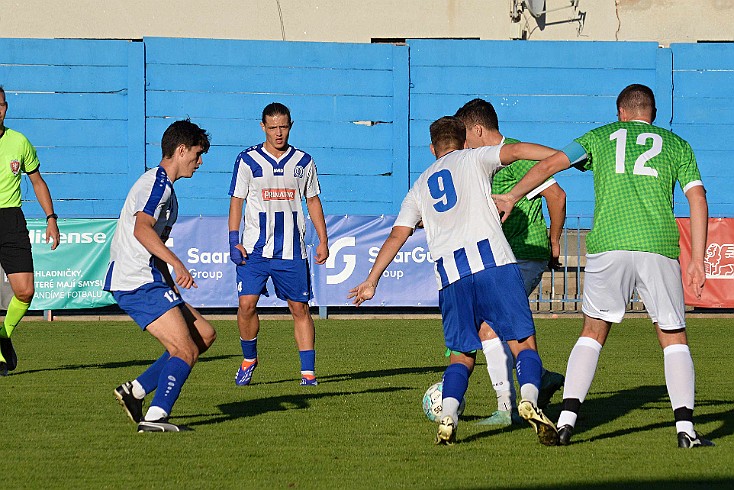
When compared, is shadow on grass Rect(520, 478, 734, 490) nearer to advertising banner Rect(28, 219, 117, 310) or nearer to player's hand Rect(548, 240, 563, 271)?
player's hand Rect(548, 240, 563, 271)

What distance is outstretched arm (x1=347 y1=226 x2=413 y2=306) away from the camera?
6.95 metres

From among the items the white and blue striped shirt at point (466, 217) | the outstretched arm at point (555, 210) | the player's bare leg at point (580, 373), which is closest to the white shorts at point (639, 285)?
the player's bare leg at point (580, 373)

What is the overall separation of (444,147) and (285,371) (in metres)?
4.31

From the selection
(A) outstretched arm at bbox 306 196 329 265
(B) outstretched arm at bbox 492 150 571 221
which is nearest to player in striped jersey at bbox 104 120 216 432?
(B) outstretched arm at bbox 492 150 571 221

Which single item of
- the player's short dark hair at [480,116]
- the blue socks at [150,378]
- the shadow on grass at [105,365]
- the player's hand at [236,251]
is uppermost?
the player's short dark hair at [480,116]

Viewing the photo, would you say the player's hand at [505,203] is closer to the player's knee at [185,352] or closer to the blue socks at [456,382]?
the blue socks at [456,382]

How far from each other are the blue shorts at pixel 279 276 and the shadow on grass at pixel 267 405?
3.44 ft

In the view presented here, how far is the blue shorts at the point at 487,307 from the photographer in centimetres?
680

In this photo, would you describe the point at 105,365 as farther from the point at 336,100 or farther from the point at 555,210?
the point at 336,100

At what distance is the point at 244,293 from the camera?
33.3 feet

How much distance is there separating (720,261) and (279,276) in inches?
372

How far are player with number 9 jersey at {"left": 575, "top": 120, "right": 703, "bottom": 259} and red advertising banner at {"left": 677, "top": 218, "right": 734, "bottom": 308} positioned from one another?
36.3 ft

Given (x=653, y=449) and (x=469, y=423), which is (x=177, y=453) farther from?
(x=653, y=449)

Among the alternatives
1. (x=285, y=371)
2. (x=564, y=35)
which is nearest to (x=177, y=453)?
(x=285, y=371)
